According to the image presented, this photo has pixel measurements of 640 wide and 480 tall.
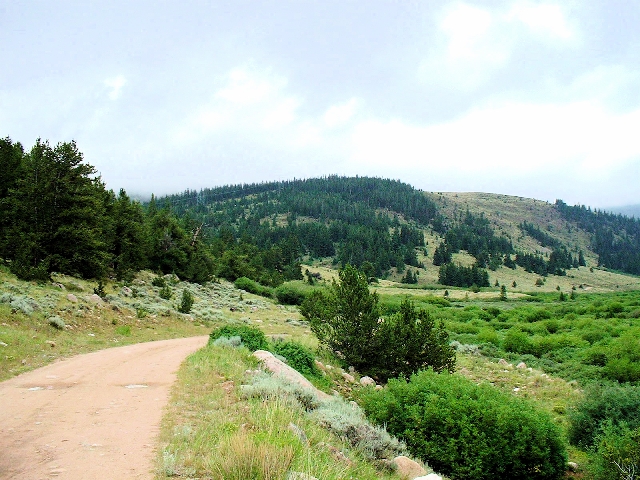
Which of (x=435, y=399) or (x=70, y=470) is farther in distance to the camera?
(x=435, y=399)

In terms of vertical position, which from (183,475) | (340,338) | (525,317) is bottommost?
(525,317)

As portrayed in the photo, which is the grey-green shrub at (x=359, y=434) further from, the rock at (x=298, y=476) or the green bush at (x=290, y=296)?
the green bush at (x=290, y=296)

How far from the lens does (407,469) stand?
7.18 m

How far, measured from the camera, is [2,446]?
5.70 metres

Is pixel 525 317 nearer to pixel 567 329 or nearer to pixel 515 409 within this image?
pixel 567 329

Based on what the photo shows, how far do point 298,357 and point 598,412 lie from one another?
31.2 ft

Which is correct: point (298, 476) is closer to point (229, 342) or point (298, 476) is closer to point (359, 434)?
point (359, 434)

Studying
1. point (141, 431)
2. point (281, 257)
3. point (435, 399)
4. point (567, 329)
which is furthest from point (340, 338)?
point (281, 257)

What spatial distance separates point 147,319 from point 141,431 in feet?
59.7

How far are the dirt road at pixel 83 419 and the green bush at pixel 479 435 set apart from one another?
546 centimetres

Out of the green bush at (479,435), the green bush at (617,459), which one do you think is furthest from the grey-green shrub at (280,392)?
the green bush at (617,459)

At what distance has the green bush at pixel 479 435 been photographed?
30.2 feet

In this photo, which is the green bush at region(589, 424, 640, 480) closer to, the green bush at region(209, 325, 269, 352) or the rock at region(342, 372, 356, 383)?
the rock at region(342, 372, 356, 383)

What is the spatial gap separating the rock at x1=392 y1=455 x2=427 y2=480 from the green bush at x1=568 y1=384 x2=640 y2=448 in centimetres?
784
